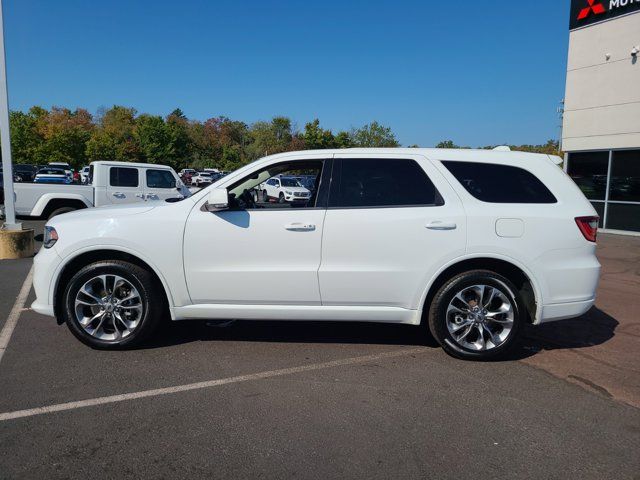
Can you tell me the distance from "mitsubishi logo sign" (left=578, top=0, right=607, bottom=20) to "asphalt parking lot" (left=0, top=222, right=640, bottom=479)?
12.6 m

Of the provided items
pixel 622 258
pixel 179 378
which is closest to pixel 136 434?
pixel 179 378

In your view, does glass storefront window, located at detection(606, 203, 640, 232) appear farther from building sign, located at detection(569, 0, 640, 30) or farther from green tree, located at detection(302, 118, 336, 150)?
green tree, located at detection(302, 118, 336, 150)

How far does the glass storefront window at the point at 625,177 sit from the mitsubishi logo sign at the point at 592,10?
412cm

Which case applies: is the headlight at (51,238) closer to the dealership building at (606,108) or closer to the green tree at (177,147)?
the dealership building at (606,108)

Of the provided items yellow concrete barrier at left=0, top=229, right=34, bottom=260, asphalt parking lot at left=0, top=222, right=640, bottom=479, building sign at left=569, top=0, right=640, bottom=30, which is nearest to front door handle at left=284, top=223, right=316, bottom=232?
asphalt parking lot at left=0, top=222, right=640, bottom=479

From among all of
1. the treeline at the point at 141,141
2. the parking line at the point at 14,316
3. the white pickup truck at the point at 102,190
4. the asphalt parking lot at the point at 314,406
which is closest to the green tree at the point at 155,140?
the treeline at the point at 141,141

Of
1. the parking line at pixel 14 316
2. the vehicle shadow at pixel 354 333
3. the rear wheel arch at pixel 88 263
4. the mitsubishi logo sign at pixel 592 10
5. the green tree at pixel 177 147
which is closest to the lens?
the rear wheel arch at pixel 88 263

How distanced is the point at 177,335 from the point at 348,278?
6.46ft

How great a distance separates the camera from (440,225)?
4371 millimetres

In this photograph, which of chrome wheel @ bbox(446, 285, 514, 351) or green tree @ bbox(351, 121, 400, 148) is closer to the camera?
chrome wheel @ bbox(446, 285, 514, 351)

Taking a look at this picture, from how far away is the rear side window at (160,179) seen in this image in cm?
1311

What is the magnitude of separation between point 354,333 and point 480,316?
1.40m

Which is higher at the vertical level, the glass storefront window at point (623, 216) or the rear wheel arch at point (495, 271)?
the glass storefront window at point (623, 216)

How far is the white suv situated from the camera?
438 cm
